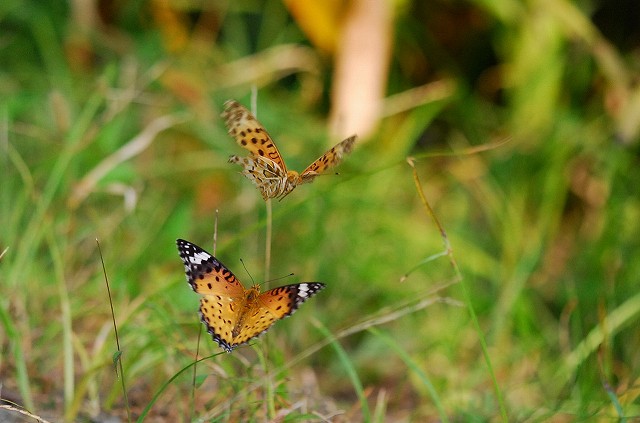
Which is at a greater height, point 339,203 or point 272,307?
point 339,203

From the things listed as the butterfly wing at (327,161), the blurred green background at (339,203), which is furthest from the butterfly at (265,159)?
the blurred green background at (339,203)

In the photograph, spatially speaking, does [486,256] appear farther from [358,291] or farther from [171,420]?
[171,420]

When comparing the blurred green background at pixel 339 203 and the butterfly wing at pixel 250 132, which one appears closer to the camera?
the butterfly wing at pixel 250 132

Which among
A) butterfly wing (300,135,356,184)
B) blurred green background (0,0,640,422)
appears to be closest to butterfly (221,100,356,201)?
butterfly wing (300,135,356,184)

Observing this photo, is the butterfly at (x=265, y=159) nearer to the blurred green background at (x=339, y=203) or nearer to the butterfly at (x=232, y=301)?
the butterfly at (x=232, y=301)

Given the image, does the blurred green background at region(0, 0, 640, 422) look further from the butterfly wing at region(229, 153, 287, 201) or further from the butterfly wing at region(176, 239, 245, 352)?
the butterfly wing at region(229, 153, 287, 201)

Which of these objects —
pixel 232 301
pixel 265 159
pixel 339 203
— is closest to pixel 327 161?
pixel 265 159

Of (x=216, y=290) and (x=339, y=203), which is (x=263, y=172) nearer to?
(x=216, y=290)
